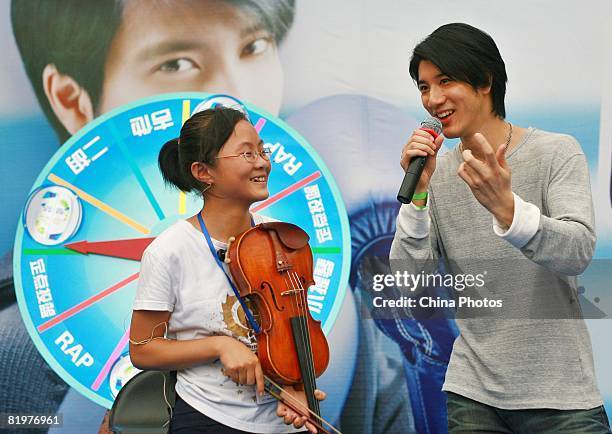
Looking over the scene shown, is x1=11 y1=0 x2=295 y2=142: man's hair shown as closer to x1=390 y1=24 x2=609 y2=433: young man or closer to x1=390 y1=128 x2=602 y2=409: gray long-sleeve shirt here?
x1=390 y1=24 x2=609 y2=433: young man

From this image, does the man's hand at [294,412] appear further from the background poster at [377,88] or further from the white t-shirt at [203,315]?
the background poster at [377,88]

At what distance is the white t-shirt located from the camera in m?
1.85

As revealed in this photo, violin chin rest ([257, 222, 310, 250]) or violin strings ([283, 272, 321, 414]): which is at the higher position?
violin chin rest ([257, 222, 310, 250])

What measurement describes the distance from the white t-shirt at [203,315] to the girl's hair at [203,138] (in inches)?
8.6

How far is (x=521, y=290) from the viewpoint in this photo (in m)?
1.96

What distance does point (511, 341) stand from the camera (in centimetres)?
193

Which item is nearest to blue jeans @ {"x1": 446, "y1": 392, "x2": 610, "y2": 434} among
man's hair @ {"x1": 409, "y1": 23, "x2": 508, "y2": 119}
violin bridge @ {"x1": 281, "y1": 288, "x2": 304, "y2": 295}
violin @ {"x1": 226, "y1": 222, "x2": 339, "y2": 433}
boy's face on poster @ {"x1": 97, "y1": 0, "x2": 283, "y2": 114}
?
violin @ {"x1": 226, "y1": 222, "x2": 339, "y2": 433}

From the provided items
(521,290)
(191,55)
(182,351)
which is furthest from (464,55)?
(191,55)

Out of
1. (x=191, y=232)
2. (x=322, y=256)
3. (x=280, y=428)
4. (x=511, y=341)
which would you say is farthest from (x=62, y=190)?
(x=511, y=341)

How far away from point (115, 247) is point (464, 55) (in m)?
1.65

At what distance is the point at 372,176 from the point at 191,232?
4.09 ft

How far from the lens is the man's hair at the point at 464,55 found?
6.39ft

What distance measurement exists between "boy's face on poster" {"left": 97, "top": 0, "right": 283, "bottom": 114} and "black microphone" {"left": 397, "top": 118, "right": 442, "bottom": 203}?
120 cm

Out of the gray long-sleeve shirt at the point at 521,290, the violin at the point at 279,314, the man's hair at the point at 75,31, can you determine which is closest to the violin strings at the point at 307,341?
the violin at the point at 279,314
